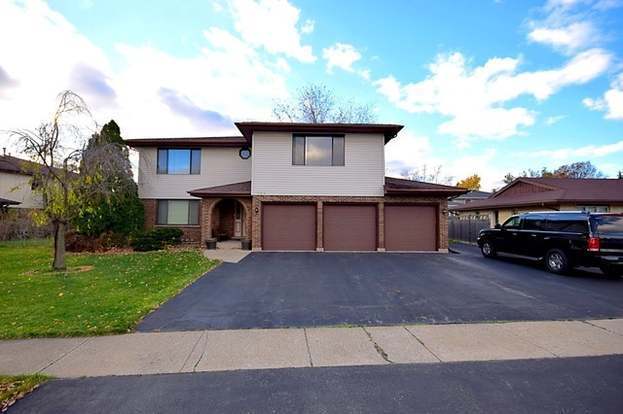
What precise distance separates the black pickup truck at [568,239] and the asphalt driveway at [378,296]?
0.56 m

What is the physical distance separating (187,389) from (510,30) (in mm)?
16355

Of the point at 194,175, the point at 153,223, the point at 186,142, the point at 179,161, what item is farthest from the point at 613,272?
the point at 153,223

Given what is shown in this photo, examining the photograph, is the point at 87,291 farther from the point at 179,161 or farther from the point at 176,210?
the point at 179,161

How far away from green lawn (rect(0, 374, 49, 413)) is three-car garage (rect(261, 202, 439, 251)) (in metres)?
11.0

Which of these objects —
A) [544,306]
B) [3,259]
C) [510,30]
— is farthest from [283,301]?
[510,30]

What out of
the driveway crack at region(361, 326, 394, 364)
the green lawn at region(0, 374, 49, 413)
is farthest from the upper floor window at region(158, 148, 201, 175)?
the driveway crack at region(361, 326, 394, 364)

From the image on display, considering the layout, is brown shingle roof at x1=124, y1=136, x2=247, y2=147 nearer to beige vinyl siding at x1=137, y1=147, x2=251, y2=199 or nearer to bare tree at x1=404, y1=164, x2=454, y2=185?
beige vinyl siding at x1=137, y1=147, x2=251, y2=199

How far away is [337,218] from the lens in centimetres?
1443

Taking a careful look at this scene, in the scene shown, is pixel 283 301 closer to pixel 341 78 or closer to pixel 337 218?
pixel 337 218

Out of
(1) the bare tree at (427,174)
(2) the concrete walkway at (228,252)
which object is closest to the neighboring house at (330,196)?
(2) the concrete walkway at (228,252)

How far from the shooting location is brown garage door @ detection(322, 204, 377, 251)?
1430cm

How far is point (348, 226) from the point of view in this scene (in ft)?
47.3

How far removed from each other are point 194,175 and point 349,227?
31.4 ft

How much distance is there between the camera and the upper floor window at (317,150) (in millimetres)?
14469
